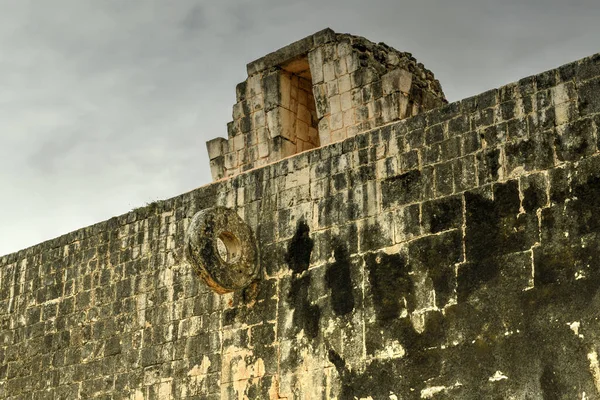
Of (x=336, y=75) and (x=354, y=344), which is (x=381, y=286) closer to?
(x=354, y=344)

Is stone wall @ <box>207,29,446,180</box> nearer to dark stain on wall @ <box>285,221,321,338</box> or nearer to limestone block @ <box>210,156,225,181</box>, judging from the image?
limestone block @ <box>210,156,225,181</box>

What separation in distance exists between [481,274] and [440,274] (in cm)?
40

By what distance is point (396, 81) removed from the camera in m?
10.2

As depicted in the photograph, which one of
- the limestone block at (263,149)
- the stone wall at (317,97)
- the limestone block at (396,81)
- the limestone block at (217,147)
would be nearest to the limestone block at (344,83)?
the stone wall at (317,97)

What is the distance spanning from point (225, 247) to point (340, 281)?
1.53 meters

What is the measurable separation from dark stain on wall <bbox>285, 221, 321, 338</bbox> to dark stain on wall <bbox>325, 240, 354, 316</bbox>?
0.24 meters

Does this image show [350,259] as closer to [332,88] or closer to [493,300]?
[493,300]

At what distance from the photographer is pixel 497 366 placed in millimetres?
7621

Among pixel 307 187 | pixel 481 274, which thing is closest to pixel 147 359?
pixel 307 187

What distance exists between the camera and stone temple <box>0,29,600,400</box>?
7617 millimetres

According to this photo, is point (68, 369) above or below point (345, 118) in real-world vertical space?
below

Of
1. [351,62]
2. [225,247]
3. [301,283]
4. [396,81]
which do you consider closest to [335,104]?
[351,62]

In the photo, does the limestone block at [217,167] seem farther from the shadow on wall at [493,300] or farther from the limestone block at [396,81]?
the shadow on wall at [493,300]

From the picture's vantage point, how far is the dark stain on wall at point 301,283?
29.8ft
